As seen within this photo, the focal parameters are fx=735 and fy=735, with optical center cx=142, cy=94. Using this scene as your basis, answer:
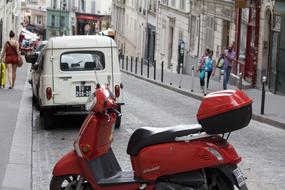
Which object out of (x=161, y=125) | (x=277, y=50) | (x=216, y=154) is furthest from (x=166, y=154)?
(x=277, y=50)

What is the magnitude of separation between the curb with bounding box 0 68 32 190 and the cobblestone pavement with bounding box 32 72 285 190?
0.13 metres

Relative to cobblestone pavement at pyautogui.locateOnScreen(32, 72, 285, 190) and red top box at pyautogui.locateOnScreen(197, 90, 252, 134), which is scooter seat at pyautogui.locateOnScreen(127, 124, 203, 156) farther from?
cobblestone pavement at pyautogui.locateOnScreen(32, 72, 285, 190)

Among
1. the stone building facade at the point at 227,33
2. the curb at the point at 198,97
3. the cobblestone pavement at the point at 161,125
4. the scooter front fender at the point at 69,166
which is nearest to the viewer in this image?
the scooter front fender at the point at 69,166

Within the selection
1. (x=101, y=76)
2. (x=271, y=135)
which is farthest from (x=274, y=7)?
(x=101, y=76)

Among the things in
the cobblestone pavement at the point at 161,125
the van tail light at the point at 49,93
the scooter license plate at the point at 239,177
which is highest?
the scooter license plate at the point at 239,177

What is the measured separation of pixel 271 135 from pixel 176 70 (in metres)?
28.2

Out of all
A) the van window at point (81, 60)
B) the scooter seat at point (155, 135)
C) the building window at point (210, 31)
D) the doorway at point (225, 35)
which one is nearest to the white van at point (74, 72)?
the van window at point (81, 60)

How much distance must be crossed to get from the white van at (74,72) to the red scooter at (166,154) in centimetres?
628

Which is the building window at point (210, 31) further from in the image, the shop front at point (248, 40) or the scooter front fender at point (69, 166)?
the scooter front fender at point (69, 166)

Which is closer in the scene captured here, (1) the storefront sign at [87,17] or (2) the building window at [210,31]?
(2) the building window at [210,31]

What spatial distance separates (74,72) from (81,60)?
382 millimetres

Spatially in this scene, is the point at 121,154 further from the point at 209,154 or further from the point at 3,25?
the point at 3,25

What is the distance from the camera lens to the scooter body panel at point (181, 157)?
6.59 meters

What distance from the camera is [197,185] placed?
671cm
